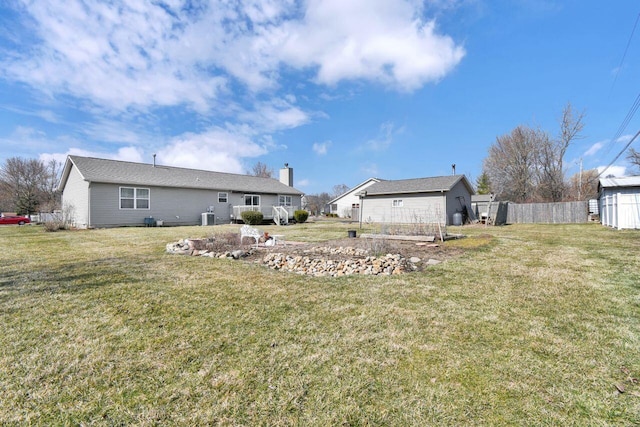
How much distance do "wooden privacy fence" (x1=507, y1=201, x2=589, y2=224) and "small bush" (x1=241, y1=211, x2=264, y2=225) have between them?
767 inches

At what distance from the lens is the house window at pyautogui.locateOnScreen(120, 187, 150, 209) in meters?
17.1

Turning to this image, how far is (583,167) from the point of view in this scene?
27.9 meters

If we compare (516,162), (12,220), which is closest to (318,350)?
(12,220)

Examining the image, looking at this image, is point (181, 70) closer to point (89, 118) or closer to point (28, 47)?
point (28, 47)

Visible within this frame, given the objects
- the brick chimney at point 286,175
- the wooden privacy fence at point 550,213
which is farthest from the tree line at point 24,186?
the wooden privacy fence at point 550,213

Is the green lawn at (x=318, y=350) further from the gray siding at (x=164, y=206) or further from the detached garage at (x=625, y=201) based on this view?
the gray siding at (x=164, y=206)

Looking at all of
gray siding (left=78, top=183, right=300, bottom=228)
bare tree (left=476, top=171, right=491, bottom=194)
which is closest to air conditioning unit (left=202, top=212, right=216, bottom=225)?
gray siding (left=78, top=183, right=300, bottom=228)

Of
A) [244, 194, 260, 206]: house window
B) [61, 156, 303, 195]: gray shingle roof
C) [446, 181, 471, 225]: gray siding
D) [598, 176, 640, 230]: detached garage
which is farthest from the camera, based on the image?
[244, 194, 260, 206]: house window

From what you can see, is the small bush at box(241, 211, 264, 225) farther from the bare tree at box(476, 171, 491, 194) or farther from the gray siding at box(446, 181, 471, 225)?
the bare tree at box(476, 171, 491, 194)

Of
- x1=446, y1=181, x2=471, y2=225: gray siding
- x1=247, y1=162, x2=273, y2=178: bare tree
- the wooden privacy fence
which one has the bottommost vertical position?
the wooden privacy fence

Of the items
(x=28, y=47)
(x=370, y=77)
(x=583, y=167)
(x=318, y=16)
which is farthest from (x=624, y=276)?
(x=583, y=167)

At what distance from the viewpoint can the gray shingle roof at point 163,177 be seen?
1662cm

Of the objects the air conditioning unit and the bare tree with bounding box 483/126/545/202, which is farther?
the bare tree with bounding box 483/126/545/202

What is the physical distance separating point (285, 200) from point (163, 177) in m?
10.4
